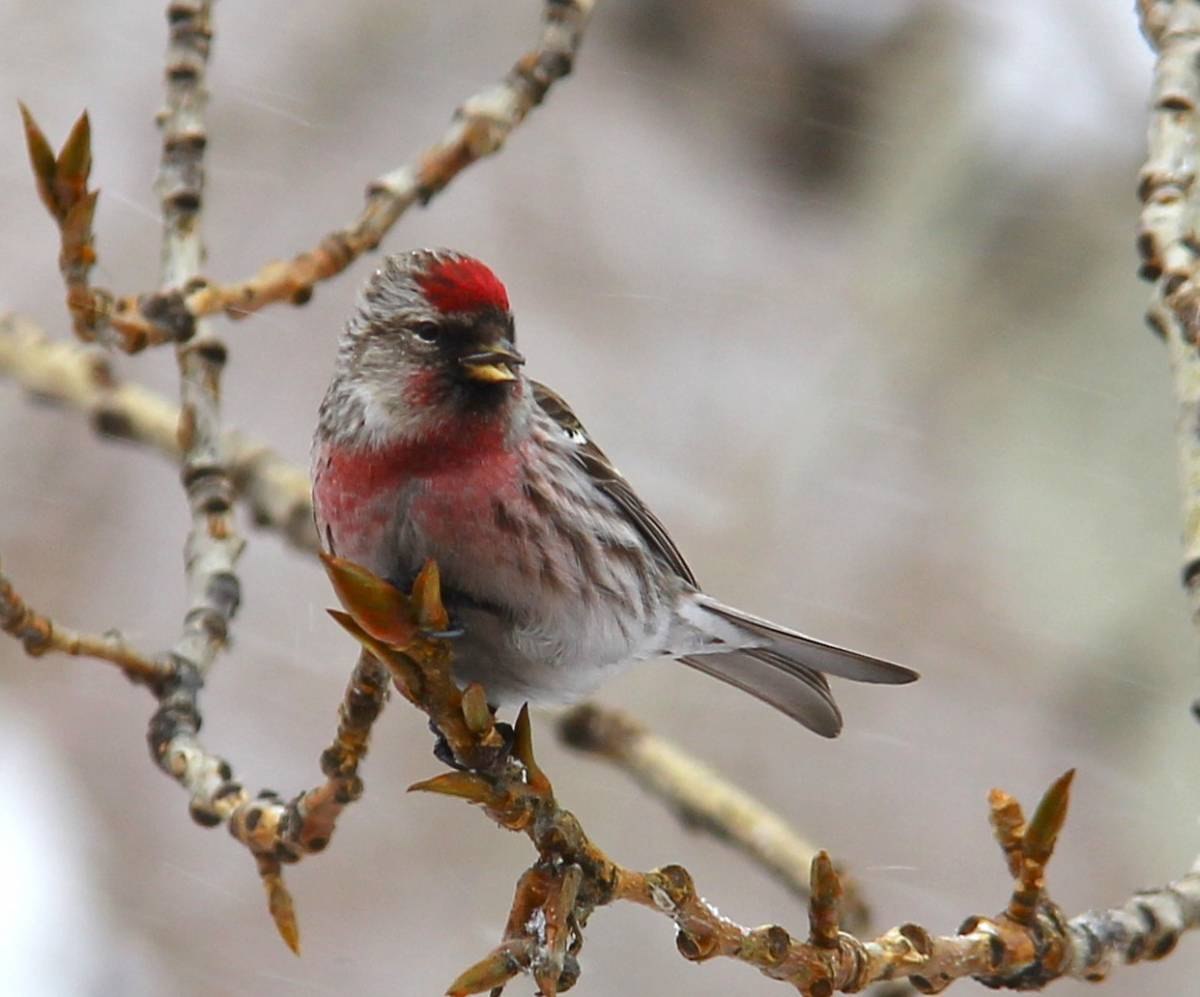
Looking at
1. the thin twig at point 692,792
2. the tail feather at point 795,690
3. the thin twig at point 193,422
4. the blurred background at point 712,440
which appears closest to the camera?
the thin twig at point 193,422

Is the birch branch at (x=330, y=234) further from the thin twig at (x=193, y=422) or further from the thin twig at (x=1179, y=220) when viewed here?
the thin twig at (x=1179, y=220)

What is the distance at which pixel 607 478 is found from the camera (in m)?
3.03

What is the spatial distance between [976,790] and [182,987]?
2637mm

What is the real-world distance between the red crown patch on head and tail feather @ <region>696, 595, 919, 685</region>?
92 cm

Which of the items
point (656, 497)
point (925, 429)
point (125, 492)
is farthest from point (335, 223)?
point (925, 429)

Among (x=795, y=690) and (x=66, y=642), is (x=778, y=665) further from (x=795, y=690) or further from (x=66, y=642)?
(x=66, y=642)

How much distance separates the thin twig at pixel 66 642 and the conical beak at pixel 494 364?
77 centimetres

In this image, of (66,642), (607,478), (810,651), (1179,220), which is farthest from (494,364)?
(1179,220)

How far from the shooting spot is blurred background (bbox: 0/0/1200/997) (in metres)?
4.99

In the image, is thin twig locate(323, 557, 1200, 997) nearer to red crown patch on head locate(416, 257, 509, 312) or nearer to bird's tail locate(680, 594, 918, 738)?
red crown patch on head locate(416, 257, 509, 312)

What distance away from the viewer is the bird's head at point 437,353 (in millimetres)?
2441

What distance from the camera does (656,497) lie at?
5.43m

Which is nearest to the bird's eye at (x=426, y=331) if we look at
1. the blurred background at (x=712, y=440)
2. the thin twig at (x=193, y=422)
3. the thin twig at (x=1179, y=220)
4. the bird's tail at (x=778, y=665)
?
the thin twig at (x=193, y=422)

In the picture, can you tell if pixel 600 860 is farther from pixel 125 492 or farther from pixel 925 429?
pixel 125 492
